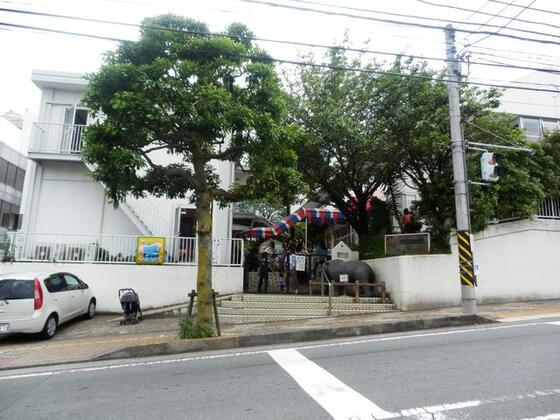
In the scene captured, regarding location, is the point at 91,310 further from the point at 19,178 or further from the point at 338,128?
the point at 19,178

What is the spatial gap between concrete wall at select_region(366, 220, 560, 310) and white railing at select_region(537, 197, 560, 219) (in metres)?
0.74

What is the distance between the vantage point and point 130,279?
12883 millimetres

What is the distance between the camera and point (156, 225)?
15.0m

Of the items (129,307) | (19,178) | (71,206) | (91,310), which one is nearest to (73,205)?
(71,206)

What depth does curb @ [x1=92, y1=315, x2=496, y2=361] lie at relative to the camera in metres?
7.79

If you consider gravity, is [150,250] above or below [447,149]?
below

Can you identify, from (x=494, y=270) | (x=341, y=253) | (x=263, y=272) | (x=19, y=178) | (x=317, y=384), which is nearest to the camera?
(x=317, y=384)

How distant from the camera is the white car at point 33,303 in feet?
30.0

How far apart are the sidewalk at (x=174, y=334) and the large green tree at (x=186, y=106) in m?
0.97

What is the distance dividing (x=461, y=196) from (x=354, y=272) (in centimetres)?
443

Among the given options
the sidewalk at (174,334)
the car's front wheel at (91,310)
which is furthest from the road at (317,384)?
the car's front wheel at (91,310)

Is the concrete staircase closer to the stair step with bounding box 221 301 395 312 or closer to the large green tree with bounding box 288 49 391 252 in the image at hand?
the stair step with bounding box 221 301 395 312

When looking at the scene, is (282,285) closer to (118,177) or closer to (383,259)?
(383,259)

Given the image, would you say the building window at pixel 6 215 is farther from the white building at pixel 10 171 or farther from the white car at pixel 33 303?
the white car at pixel 33 303
